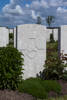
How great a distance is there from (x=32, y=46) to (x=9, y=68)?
4.99 ft

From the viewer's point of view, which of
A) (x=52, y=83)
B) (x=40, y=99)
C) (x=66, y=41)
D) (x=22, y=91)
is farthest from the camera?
(x=66, y=41)

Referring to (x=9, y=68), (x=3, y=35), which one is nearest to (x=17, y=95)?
(x=9, y=68)

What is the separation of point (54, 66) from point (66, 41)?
1.13 m

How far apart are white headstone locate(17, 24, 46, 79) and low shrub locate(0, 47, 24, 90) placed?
1.04 m

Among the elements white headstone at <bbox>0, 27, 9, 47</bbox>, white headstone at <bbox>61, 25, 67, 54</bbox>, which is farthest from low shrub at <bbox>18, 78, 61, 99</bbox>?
white headstone at <bbox>0, 27, 9, 47</bbox>

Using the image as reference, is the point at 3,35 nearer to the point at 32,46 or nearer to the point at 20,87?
the point at 32,46

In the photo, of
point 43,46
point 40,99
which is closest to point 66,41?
point 43,46

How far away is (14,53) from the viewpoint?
5039 millimetres

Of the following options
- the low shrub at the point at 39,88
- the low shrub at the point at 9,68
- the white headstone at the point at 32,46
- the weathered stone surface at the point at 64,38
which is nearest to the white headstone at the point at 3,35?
the white headstone at the point at 32,46

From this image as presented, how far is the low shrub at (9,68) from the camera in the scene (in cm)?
488

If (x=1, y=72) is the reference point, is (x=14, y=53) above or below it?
above

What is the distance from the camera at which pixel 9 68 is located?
192 inches

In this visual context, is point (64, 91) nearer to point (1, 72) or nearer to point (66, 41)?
point (1, 72)

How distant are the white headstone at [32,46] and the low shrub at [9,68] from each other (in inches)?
41.1
